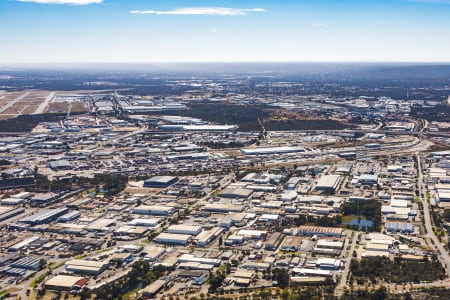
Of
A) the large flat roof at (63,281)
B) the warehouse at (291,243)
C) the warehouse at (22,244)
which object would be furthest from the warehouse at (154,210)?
the large flat roof at (63,281)

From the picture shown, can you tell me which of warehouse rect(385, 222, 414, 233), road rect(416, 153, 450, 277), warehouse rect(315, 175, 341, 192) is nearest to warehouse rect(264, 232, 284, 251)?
warehouse rect(385, 222, 414, 233)

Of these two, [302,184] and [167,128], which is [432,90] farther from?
[302,184]

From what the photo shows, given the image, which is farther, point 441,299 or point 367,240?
point 367,240

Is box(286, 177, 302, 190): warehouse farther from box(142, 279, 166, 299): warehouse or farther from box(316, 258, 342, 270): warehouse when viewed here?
box(142, 279, 166, 299): warehouse

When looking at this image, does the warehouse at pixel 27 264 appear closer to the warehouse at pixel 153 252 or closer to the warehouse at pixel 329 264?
the warehouse at pixel 153 252

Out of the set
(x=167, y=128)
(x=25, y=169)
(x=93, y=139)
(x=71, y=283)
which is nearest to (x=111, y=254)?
(x=71, y=283)

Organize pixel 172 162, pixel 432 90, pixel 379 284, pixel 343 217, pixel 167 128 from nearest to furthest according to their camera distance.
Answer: pixel 379 284 < pixel 343 217 < pixel 172 162 < pixel 167 128 < pixel 432 90

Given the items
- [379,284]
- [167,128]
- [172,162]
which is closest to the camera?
[379,284]
